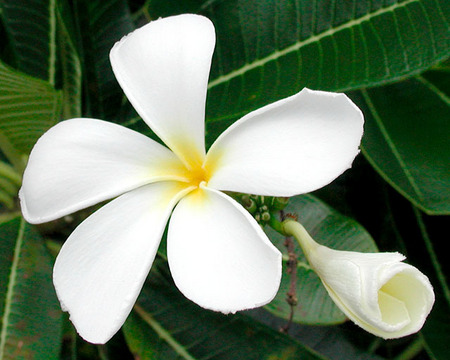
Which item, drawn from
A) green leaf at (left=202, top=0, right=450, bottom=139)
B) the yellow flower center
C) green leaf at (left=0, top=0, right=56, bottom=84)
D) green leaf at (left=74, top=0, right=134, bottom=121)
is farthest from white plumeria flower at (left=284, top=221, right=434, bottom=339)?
green leaf at (left=0, top=0, right=56, bottom=84)

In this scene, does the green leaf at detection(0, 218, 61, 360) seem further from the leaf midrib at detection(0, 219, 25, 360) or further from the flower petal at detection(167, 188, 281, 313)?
the flower petal at detection(167, 188, 281, 313)

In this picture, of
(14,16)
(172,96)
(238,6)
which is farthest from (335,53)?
(14,16)

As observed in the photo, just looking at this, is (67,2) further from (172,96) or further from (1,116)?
(172,96)

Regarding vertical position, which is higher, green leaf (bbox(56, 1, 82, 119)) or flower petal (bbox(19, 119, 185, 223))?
flower petal (bbox(19, 119, 185, 223))

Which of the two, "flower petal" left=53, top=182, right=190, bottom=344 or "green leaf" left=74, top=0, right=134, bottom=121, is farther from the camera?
"green leaf" left=74, top=0, right=134, bottom=121

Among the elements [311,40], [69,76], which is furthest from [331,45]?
[69,76]

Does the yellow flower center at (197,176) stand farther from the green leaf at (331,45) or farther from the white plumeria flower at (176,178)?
the green leaf at (331,45)

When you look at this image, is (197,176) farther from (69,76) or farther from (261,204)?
(69,76)
